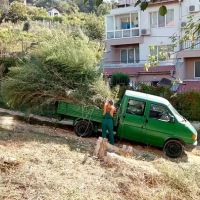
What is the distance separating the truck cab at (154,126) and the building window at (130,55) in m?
18.2

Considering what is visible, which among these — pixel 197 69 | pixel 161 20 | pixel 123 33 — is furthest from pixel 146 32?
pixel 197 69

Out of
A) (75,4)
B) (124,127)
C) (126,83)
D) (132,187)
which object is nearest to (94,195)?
(132,187)

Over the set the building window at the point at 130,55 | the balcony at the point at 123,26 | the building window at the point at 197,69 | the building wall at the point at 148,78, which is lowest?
the building wall at the point at 148,78

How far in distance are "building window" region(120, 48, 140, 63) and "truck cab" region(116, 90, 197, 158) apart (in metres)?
18.2

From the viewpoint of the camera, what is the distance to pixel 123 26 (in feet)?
97.0

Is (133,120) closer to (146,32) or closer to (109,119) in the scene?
(109,119)

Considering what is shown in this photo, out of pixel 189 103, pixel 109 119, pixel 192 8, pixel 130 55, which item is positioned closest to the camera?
pixel 109 119

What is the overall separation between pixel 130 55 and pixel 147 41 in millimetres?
2412

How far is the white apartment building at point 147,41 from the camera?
25031mm

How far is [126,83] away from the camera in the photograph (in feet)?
65.9

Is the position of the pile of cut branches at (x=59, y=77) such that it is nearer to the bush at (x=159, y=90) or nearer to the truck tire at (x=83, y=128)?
the truck tire at (x=83, y=128)

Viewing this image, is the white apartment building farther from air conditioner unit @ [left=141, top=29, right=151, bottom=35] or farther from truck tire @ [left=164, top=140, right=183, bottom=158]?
truck tire @ [left=164, top=140, right=183, bottom=158]

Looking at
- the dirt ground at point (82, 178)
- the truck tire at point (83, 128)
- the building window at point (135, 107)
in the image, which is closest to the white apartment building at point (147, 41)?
the truck tire at point (83, 128)

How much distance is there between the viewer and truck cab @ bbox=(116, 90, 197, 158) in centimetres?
1069
